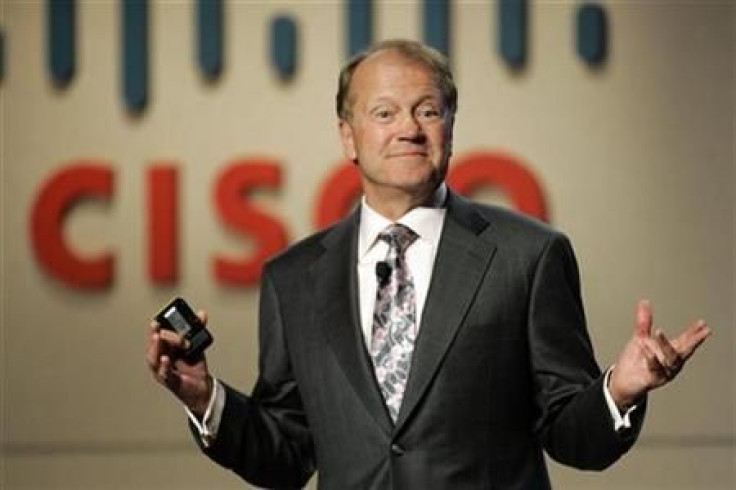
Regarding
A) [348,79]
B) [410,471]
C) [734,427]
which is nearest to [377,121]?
[348,79]

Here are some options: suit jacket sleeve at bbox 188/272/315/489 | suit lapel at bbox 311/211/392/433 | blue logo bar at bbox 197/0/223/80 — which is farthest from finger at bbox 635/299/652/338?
blue logo bar at bbox 197/0/223/80

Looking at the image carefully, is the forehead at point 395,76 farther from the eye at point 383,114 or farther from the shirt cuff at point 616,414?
the shirt cuff at point 616,414

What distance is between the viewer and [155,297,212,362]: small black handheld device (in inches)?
90.4

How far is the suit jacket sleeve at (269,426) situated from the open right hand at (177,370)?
52mm

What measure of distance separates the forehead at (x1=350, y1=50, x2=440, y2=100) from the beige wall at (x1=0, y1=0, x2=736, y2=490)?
2812mm

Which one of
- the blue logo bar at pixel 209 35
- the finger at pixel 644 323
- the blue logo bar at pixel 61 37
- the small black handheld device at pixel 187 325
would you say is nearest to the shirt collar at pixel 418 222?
the small black handheld device at pixel 187 325

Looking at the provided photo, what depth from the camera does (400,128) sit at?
2.32 metres

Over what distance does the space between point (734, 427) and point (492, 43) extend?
1.47 meters

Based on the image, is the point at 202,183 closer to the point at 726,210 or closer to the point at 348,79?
the point at 726,210

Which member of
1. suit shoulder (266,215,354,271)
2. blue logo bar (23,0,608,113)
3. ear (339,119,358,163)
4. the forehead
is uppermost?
blue logo bar (23,0,608,113)

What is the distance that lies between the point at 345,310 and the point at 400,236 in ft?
0.44

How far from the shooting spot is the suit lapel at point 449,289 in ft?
7.38

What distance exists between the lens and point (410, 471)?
7.34 feet

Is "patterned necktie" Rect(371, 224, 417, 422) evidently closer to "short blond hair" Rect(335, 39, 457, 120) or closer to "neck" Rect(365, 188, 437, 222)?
"neck" Rect(365, 188, 437, 222)
